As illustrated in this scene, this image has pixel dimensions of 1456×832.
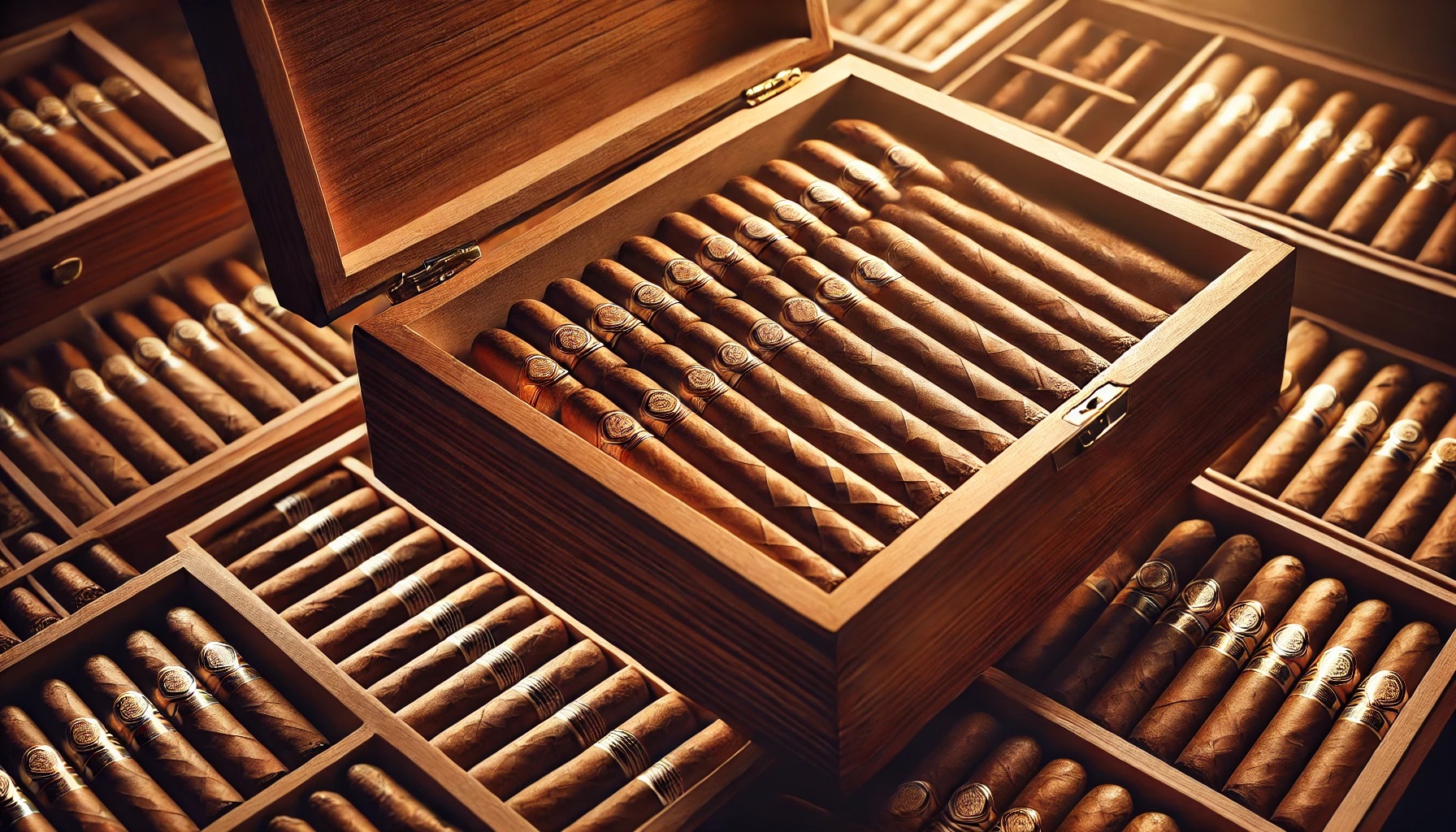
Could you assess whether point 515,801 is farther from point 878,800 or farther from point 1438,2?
point 1438,2

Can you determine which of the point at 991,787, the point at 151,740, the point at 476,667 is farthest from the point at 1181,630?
the point at 151,740

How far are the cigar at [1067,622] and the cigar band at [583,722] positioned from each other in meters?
0.63

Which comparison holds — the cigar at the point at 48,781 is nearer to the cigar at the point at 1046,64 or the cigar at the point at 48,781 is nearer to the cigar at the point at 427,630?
the cigar at the point at 427,630

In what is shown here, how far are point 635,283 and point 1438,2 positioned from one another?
2.14 meters

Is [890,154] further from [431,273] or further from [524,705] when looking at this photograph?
[524,705]

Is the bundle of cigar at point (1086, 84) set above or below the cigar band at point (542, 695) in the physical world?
above

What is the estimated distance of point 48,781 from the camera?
1.81 m

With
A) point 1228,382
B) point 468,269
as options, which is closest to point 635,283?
point 468,269

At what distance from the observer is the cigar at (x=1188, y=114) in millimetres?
2867

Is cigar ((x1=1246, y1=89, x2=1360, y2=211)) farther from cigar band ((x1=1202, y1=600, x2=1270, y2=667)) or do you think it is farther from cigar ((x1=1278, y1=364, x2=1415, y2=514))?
cigar band ((x1=1202, y1=600, x2=1270, y2=667))

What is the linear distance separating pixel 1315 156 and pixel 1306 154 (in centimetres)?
2

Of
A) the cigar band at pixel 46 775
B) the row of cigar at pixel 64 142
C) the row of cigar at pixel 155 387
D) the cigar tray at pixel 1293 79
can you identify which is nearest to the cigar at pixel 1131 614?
the cigar tray at pixel 1293 79

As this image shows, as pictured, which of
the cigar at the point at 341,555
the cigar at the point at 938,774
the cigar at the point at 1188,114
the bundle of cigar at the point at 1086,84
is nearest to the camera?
the cigar at the point at 938,774

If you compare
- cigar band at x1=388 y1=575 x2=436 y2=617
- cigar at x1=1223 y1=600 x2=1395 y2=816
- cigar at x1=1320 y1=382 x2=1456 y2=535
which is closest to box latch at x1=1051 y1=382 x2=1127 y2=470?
cigar at x1=1223 y1=600 x2=1395 y2=816
